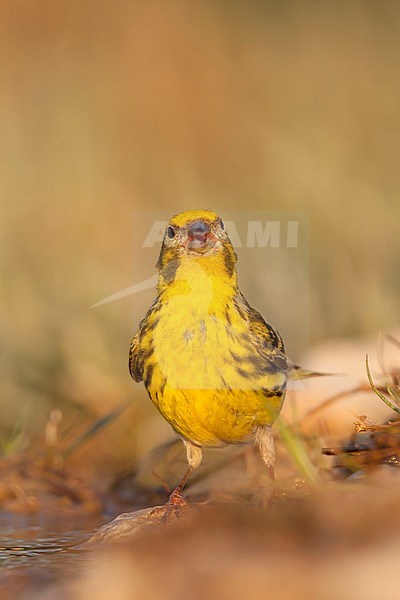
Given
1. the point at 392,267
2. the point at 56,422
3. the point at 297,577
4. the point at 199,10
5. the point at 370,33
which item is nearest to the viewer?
the point at 297,577

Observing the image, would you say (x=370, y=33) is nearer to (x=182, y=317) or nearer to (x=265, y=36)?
(x=265, y=36)

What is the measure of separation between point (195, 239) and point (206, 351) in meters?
0.38

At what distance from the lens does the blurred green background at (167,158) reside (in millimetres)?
6074

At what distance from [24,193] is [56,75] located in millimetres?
766

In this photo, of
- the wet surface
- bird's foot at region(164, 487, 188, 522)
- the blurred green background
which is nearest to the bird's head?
bird's foot at region(164, 487, 188, 522)

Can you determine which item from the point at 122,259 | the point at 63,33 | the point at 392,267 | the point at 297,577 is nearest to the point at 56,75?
the point at 63,33

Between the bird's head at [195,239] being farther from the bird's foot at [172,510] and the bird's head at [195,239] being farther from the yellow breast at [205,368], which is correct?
the bird's foot at [172,510]

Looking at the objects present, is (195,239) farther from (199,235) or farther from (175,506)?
(175,506)

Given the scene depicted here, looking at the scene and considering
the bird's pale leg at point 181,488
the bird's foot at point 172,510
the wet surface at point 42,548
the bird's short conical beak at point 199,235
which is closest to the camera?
the wet surface at point 42,548

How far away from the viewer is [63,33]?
24.1 feet

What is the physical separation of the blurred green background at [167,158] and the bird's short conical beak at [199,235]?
172 cm

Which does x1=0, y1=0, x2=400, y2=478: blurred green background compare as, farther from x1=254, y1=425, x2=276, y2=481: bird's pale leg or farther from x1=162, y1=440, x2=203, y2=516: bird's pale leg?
x1=254, y1=425, x2=276, y2=481: bird's pale leg

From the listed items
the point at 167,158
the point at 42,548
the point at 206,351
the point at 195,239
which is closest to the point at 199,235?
the point at 195,239

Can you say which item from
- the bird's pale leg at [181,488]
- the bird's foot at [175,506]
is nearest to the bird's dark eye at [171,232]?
the bird's pale leg at [181,488]
